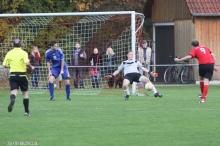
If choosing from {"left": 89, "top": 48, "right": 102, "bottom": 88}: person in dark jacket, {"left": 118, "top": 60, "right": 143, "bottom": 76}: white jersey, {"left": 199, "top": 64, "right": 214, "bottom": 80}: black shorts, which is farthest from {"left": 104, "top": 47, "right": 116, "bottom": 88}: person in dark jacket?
{"left": 199, "top": 64, "right": 214, "bottom": 80}: black shorts

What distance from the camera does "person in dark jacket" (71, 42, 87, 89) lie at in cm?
2836

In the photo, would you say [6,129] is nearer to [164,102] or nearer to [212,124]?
[212,124]

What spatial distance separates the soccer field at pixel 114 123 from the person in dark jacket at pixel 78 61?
5.96 m

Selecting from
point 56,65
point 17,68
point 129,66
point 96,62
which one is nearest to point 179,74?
point 96,62

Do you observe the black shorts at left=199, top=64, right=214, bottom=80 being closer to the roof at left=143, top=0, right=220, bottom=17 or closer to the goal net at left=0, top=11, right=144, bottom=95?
the goal net at left=0, top=11, right=144, bottom=95

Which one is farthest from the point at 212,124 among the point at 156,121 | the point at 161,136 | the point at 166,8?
the point at 166,8

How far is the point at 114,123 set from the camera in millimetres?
15180

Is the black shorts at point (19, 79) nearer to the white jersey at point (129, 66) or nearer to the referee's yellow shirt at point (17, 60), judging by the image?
the referee's yellow shirt at point (17, 60)

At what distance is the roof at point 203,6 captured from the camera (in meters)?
33.2

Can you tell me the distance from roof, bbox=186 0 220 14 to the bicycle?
2580mm

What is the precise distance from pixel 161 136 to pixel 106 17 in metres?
16.1

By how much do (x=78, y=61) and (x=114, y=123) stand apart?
14113 millimetres

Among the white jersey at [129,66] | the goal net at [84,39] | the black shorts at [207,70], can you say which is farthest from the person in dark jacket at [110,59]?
the black shorts at [207,70]

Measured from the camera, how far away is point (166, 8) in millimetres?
36188
